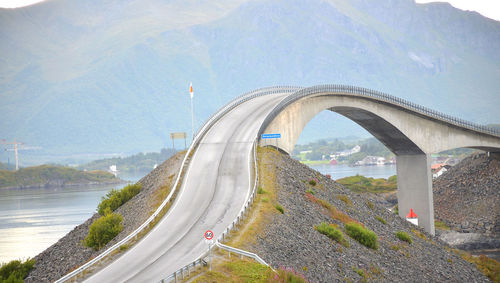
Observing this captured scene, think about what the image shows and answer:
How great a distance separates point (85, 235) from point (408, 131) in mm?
45580

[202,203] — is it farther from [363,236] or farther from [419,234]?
[419,234]

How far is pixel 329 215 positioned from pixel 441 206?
1835 inches

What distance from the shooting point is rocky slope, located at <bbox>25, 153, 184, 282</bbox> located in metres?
35.8

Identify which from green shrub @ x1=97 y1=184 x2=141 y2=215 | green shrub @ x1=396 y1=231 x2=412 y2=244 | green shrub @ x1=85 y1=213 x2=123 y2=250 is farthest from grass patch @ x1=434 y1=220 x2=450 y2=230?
green shrub @ x1=85 y1=213 x2=123 y2=250

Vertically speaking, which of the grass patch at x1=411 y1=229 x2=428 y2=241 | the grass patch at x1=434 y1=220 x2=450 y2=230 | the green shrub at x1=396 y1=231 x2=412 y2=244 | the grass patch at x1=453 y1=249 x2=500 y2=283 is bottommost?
the grass patch at x1=434 y1=220 x2=450 y2=230

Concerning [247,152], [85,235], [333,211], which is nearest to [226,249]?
[333,211]

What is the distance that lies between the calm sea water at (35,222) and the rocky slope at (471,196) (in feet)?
183

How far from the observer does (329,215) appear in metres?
42.4

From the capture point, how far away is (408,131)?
238 feet

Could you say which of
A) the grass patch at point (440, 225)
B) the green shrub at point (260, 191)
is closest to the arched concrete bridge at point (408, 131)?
the grass patch at point (440, 225)

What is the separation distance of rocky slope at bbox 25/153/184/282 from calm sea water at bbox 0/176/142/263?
25.6m

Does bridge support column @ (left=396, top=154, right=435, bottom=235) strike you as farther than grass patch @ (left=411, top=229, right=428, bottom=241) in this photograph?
Yes

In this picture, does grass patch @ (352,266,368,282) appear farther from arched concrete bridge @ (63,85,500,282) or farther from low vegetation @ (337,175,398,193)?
low vegetation @ (337,175,398,193)

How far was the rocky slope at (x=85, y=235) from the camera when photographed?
3584 centimetres
